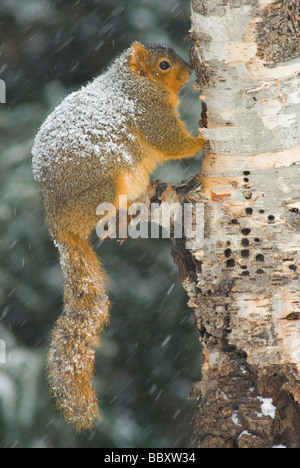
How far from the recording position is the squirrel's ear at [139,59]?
2.18 m

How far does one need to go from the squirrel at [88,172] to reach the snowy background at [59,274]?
1.47ft

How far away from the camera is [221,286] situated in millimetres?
1771

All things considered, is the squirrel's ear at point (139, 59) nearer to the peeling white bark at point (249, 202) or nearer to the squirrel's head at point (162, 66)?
the squirrel's head at point (162, 66)

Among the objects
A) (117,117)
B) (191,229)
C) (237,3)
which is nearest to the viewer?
(237,3)

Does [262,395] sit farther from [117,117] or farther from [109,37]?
[109,37]

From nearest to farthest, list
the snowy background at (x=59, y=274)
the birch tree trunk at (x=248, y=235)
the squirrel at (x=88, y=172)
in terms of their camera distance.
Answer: the birch tree trunk at (x=248, y=235), the squirrel at (x=88, y=172), the snowy background at (x=59, y=274)

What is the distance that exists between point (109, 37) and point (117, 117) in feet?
2.61

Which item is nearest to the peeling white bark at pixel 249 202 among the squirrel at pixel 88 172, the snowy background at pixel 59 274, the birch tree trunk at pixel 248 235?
the birch tree trunk at pixel 248 235

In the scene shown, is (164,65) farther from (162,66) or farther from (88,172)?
(88,172)

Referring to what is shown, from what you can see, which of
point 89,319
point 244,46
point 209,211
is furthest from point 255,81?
point 89,319

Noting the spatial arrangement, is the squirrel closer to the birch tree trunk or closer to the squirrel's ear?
the squirrel's ear

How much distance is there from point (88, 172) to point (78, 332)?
527 millimetres

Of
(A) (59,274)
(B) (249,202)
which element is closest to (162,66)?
(B) (249,202)

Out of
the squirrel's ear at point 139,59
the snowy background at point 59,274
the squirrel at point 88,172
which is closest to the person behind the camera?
the squirrel at point 88,172
